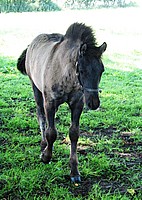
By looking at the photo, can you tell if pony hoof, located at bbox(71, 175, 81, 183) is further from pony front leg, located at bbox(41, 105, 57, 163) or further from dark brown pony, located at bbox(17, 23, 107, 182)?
pony front leg, located at bbox(41, 105, 57, 163)

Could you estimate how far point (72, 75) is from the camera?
3967 millimetres

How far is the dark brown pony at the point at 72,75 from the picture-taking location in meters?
3.64

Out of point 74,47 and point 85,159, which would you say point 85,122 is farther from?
point 74,47

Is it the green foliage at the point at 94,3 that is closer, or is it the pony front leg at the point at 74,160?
the pony front leg at the point at 74,160

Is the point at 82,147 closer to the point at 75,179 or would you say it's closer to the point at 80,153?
the point at 80,153

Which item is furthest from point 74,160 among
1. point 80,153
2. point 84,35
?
point 84,35

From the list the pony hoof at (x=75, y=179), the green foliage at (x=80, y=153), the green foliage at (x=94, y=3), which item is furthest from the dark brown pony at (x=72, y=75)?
the green foliage at (x=94, y=3)

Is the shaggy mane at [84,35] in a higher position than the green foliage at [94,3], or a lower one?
higher

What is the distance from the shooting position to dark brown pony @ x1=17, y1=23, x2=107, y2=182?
364cm

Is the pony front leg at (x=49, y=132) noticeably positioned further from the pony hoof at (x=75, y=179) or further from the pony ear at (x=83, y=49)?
the pony ear at (x=83, y=49)

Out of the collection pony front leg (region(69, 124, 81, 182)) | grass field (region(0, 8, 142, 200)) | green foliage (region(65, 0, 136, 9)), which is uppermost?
green foliage (region(65, 0, 136, 9))

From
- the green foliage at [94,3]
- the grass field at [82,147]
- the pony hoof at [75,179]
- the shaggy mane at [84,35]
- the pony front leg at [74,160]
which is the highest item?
the shaggy mane at [84,35]

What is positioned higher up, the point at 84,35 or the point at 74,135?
the point at 84,35

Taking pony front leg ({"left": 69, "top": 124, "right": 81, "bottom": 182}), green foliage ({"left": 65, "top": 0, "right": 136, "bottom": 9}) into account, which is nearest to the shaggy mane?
pony front leg ({"left": 69, "top": 124, "right": 81, "bottom": 182})
